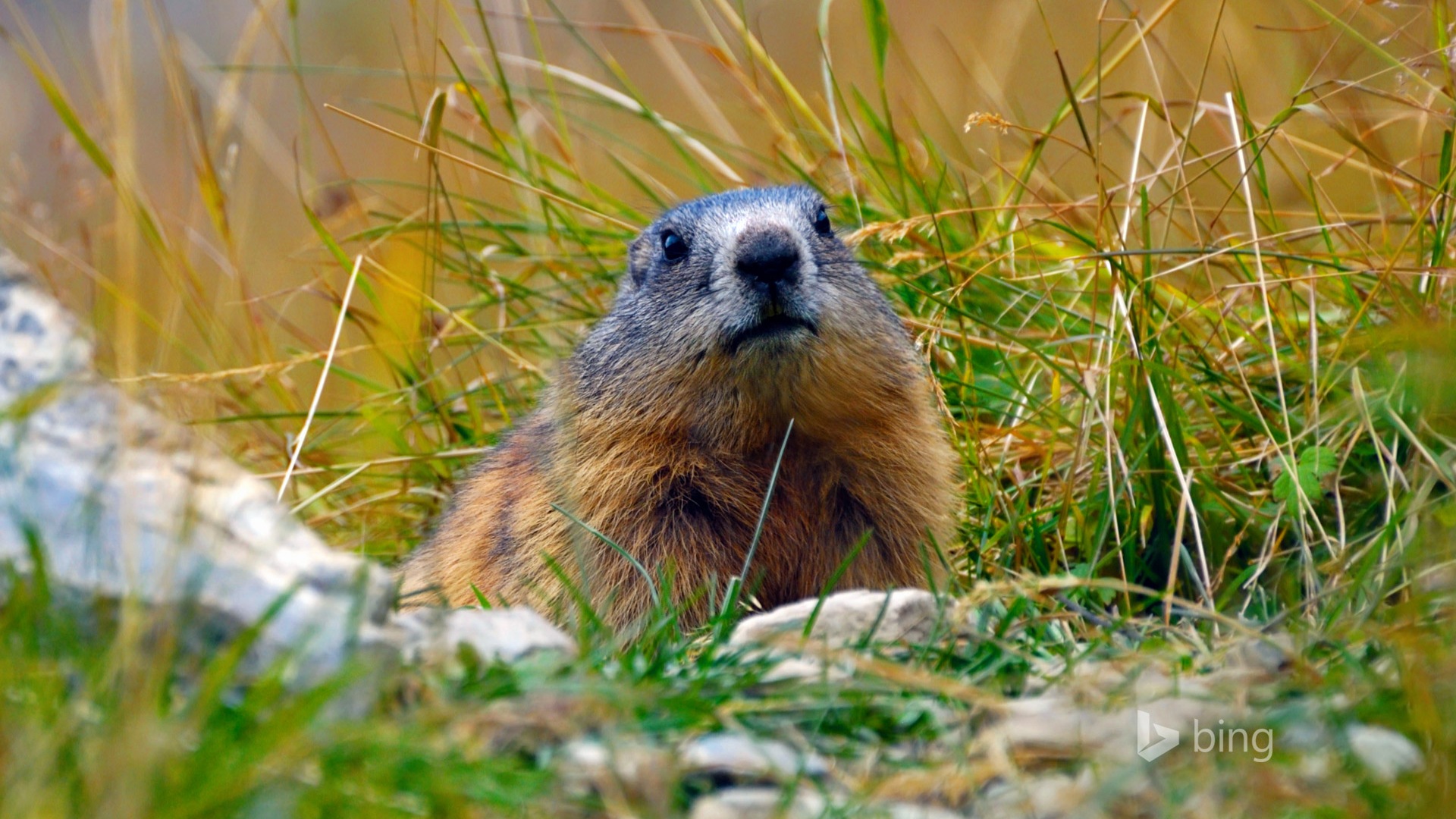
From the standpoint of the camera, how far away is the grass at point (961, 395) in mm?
2148

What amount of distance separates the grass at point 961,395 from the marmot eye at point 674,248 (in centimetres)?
67

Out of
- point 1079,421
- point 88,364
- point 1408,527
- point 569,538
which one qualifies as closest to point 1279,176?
point 1079,421

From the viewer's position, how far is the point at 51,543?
244cm

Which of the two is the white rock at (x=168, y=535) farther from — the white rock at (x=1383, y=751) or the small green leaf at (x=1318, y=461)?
the small green leaf at (x=1318, y=461)

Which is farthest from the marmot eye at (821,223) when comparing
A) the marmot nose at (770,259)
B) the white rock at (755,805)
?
the white rock at (755,805)

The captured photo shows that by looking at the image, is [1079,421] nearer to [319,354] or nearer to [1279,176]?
[319,354]

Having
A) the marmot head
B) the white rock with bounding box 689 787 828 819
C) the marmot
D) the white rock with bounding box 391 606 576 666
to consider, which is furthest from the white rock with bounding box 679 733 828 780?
the marmot head

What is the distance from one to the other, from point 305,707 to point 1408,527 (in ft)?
9.35

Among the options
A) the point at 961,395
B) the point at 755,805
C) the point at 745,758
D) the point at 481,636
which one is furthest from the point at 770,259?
the point at 755,805

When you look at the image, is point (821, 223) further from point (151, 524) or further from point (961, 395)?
point (151, 524)

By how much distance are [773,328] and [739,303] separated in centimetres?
12

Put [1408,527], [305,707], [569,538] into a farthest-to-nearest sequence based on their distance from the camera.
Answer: [569,538] → [1408,527] → [305,707]

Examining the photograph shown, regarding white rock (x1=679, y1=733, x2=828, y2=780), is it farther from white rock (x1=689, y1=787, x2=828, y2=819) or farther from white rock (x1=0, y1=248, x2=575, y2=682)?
white rock (x1=0, y1=248, x2=575, y2=682)

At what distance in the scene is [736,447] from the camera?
4043 millimetres
